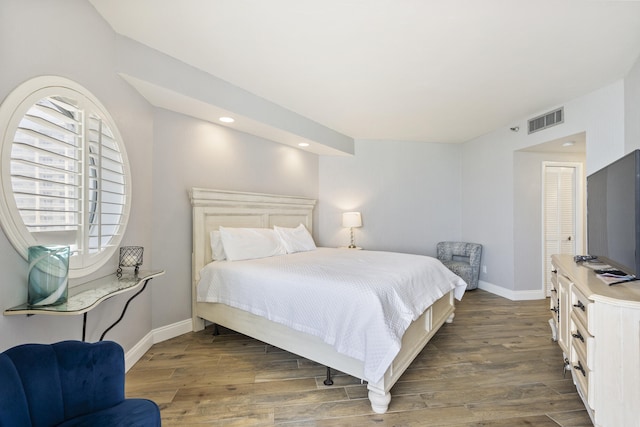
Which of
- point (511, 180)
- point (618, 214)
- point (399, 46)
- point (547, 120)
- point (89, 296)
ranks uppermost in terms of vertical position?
point (399, 46)

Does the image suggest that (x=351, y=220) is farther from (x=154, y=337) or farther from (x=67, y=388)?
(x=67, y=388)

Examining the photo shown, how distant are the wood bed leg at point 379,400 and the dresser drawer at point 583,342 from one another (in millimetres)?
1111

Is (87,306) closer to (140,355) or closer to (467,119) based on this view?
(140,355)

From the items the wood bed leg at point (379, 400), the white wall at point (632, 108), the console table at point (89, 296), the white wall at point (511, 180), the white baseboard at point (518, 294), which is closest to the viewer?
the console table at point (89, 296)

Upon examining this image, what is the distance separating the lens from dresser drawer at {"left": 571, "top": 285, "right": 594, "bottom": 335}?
151 centimetres

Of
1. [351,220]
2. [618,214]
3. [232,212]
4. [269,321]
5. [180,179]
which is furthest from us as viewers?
[351,220]

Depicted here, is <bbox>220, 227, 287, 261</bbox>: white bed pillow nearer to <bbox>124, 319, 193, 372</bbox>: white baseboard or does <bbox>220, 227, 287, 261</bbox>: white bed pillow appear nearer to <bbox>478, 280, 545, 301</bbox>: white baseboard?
<bbox>124, 319, 193, 372</bbox>: white baseboard

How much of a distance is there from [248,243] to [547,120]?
155 inches

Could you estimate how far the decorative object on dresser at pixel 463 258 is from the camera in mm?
Answer: 4500

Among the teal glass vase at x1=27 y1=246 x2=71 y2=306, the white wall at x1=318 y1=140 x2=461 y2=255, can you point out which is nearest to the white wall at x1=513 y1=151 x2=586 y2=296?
the white wall at x1=318 y1=140 x2=461 y2=255

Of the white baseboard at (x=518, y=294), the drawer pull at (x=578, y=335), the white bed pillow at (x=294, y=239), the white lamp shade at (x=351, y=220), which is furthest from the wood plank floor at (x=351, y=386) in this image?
the white lamp shade at (x=351, y=220)

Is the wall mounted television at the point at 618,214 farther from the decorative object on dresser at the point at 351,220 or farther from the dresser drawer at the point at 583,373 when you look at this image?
the decorative object on dresser at the point at 351,220

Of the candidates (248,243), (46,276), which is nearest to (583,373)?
(248,243)

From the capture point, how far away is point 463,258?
16.1ft
